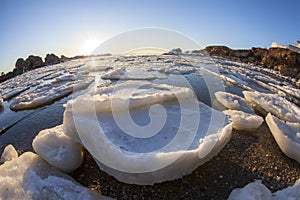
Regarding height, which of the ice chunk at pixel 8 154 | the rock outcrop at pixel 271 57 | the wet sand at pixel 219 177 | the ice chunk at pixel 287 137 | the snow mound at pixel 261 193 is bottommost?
the ice chunk at pixel 8 154

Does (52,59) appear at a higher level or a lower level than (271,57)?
lower

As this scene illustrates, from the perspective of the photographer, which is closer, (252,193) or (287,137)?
(252,193)

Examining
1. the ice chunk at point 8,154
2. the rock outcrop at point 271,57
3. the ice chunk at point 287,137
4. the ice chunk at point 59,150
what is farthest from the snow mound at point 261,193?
the rock outcrop at point 271,57

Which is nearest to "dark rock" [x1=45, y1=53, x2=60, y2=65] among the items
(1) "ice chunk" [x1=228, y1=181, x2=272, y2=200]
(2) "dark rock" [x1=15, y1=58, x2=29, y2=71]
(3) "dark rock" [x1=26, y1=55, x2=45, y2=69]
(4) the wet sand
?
(3) "dark rock" [x1=26, y1=55, x2=45, y2=69]

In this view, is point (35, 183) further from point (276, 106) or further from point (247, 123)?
point (276, 106)

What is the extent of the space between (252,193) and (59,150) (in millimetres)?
1436

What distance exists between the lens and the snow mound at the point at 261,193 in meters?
1.34

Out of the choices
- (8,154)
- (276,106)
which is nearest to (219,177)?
(276,106)

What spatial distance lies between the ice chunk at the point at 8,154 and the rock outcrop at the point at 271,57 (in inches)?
314

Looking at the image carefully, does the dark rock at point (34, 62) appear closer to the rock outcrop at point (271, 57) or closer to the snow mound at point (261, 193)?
the rock outcrop at point (271, 57)

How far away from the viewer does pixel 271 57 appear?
9.78 m

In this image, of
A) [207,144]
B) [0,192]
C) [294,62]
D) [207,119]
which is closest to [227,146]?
[207,119]

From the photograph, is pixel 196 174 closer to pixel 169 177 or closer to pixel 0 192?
pixel 169 177

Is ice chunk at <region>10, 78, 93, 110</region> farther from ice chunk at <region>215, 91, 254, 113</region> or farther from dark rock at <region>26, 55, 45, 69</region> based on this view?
dark rock at <region>26, 55, 45, 69</region>
